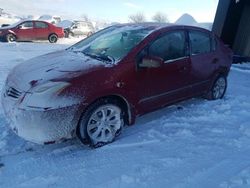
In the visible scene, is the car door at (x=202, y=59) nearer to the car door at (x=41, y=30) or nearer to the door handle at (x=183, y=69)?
the door handle at (x=183, y=69)

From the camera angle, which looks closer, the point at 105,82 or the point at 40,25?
the point at 105,82

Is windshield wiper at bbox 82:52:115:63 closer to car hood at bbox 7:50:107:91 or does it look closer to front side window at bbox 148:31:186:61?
car hood at bbox 7:50:107:91

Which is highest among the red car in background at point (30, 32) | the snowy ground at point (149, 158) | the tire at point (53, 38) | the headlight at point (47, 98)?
the headlight at point (47, 98)

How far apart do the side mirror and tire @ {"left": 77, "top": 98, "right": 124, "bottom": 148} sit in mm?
674

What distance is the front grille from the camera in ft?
13.8

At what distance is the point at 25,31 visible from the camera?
20.3 meters

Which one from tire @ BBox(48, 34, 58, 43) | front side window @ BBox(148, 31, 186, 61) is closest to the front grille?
front side window @ BBox(148, 31, 186, 61)

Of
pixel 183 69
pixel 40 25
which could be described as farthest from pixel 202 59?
pixel 40 25

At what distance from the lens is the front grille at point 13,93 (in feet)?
13.8

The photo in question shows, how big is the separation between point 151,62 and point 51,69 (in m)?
1.38

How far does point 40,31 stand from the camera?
2092 cm

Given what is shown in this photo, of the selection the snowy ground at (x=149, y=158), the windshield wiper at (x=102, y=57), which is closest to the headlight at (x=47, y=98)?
the snowy ground at (x=149, y=158)

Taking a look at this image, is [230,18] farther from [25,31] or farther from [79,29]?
[79,29]

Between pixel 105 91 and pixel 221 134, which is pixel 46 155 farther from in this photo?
pixel 221 134
